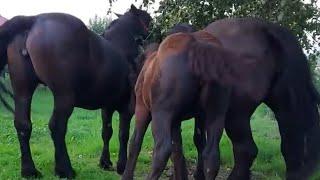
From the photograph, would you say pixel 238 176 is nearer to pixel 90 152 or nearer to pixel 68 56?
pixel 68 56

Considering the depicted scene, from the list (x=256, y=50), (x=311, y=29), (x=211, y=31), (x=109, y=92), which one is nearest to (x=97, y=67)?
(x=109, y=92)

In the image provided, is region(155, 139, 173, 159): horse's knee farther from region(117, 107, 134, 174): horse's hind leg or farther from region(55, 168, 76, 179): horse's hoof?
region(117, 107, 134, 174): horse's hind leg

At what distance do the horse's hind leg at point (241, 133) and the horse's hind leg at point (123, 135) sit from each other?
186 centimetres

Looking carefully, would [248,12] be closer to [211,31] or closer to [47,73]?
[211,31]

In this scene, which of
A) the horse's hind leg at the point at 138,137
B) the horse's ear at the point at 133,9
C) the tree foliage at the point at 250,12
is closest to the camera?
the horse's hind leg at the point at 138,137

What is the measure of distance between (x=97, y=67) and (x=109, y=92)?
21.8 inches

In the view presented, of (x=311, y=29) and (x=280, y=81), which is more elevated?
(x=311, y=29)

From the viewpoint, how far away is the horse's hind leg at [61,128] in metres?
6.07

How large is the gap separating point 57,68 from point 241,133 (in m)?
2.08

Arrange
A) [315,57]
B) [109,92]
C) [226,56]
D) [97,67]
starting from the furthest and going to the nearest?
[315,57] < [109,92] < [97,67] < [226,56]

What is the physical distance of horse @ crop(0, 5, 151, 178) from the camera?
19.6 ft

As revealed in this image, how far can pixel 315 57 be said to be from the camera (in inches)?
313

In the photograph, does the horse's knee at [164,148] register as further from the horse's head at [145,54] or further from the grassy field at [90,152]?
the grassy field at [90,152]

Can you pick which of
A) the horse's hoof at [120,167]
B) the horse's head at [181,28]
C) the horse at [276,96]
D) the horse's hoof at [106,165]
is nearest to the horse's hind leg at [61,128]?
the horse's hoof at [120,167]
